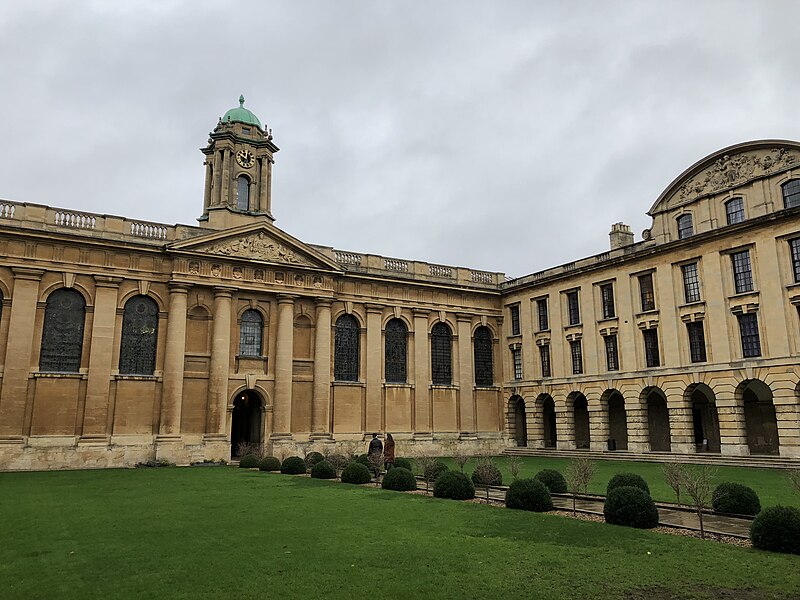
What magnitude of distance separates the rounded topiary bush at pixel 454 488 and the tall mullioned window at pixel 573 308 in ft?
81.4

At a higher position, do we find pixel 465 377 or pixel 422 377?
pixel 465 377

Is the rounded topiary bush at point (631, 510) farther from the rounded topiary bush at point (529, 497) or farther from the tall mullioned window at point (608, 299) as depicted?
the tall mullioned window at point (608, 299)

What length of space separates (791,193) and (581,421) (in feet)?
68.5

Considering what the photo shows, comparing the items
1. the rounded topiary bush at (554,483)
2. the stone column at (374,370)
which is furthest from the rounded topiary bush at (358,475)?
the stone column at (374,370)

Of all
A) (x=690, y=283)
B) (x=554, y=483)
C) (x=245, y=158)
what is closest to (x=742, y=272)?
(x=690, y=283)

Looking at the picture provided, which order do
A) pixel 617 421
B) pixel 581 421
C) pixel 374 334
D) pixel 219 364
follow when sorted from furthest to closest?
pixel 581 421 < pixel 617 421 < pixel 374 334 < pixel 219 364

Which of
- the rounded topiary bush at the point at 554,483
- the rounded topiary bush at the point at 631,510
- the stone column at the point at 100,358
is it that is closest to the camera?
the rounded topiary bush at the point at 631,510

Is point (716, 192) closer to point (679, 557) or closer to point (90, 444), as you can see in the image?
point (679, 557)

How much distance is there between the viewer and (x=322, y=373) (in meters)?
38.8

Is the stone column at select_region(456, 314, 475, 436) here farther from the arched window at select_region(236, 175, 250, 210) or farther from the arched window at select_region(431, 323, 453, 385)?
the arched window at select_region(236, 175, 250, 210)

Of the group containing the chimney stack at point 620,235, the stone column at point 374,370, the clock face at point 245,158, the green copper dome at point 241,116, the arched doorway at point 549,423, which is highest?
the green copper dome at point 241,116

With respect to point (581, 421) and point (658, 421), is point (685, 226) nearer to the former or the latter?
point (658, 421)

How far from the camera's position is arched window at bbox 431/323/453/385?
4412cm

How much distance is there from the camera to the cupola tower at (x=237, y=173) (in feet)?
133
